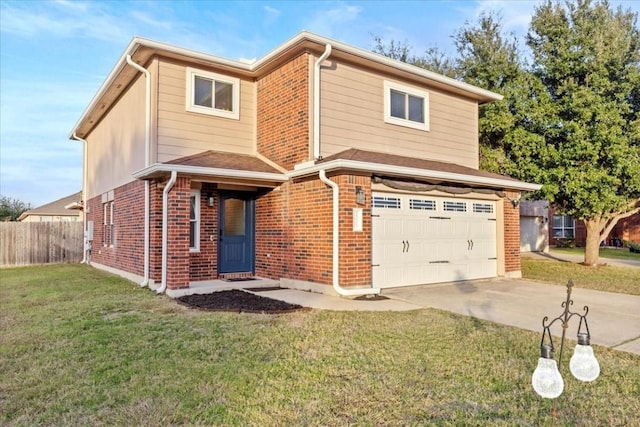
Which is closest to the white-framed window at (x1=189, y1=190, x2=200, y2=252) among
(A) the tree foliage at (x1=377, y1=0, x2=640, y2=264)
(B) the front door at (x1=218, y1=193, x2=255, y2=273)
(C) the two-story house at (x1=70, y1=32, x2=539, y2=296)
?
(C) the two-story house at (x1=70, y1=32, x2=539, y2=296)

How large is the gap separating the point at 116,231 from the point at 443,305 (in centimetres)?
895

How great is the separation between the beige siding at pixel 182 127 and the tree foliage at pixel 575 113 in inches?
316

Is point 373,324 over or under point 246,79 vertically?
under

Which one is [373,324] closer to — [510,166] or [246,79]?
[246,79]

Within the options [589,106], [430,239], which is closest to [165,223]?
[430,239]

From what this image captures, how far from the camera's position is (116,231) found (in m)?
12.0

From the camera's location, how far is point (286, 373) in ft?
12.9

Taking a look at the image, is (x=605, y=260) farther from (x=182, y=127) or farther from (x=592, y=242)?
(x=182, y=127)

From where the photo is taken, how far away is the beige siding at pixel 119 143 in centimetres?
1015

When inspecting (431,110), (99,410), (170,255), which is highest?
(431,110)

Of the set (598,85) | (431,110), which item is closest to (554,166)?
(598,85)

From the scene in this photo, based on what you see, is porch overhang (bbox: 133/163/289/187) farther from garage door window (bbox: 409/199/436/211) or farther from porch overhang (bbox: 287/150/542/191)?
garage door window (bbox: 409/199/436/211)

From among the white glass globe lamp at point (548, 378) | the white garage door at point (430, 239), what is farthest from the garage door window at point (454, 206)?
the white glass globe lamp at point (548, 378)

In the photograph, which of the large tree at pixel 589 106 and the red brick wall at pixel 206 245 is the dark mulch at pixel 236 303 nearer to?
the red brick wall at pixel 206 245
